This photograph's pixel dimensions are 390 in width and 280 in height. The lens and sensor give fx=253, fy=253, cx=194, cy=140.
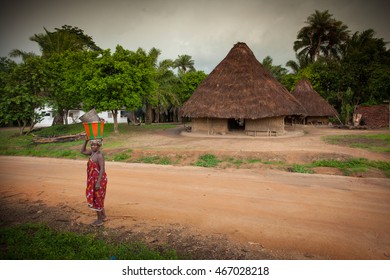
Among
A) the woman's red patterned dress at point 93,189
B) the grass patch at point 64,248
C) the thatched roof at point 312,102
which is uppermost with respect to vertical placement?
the thatched roof at point 312,102

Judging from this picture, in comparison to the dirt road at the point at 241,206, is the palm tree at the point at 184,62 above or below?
above

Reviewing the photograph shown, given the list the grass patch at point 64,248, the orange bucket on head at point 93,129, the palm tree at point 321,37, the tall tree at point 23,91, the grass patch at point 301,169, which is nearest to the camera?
the grass patch at point 64,248

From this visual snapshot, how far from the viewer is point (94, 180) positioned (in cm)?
441

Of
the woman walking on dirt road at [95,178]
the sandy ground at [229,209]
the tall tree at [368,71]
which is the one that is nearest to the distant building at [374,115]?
the tall tree at [368,71]

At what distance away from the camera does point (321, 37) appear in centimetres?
3347

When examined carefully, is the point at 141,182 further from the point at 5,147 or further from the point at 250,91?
the point at 250,91

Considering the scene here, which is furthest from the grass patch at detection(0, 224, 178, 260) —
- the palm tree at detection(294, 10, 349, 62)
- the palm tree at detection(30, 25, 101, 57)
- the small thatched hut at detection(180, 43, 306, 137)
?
the palm tree at detection(294, 10, 349, 62)

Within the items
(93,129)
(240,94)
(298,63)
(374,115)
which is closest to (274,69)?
(298,63)

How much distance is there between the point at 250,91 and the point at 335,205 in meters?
14.3

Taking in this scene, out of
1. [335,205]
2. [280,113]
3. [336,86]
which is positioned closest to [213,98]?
[280,113]

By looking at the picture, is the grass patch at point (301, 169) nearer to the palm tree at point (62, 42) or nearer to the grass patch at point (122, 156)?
the grass patch at point (122, 156)

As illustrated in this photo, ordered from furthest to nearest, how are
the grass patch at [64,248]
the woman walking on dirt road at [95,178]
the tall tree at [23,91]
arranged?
the tall tree at [23,91], the woman walking on dirt road at [95,178], the grass patch at [64,248]

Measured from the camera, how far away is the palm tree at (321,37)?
31438mm

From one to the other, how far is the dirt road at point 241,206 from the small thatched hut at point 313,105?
66.8 feet
